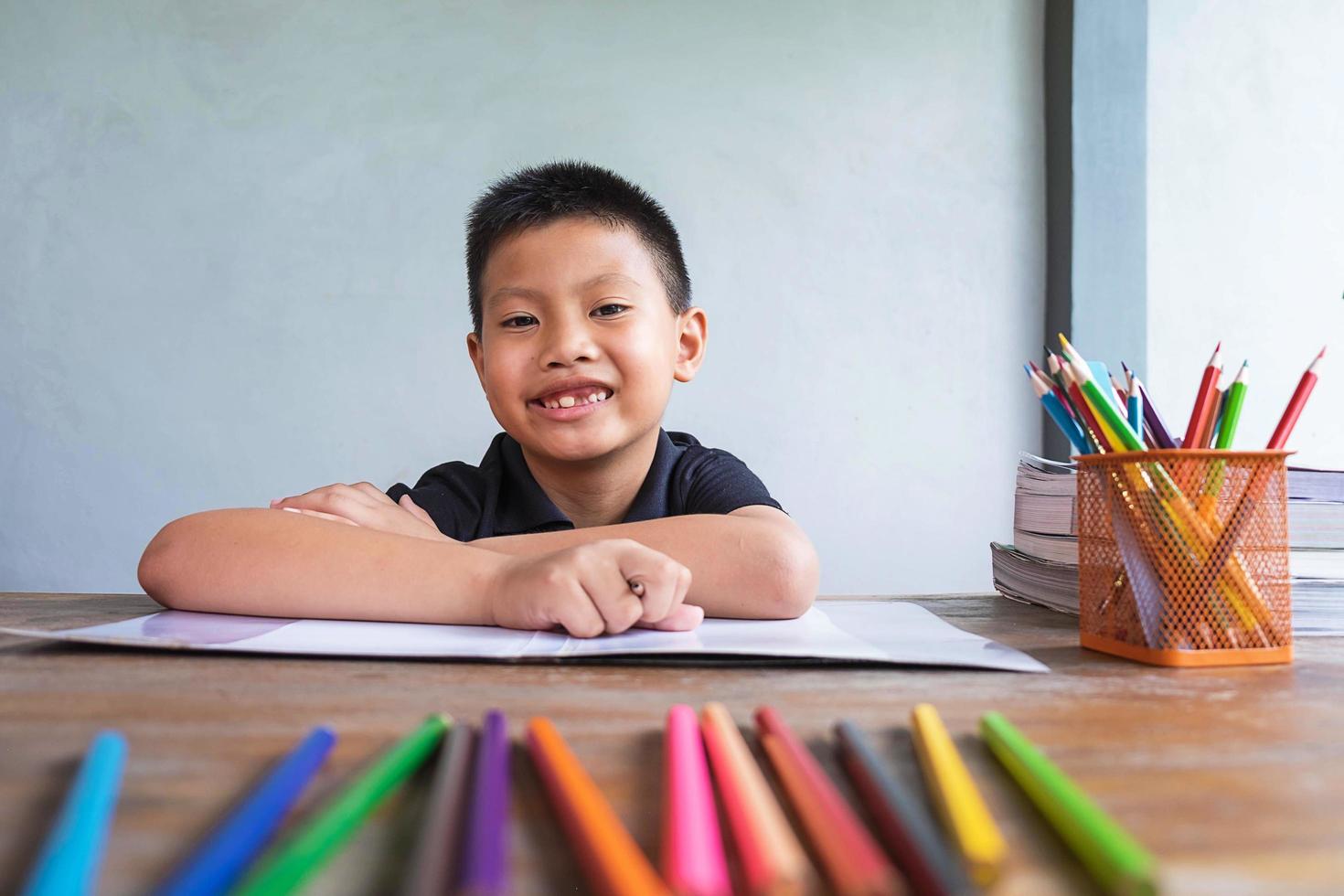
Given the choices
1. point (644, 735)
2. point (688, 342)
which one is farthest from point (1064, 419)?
point (688, 342)

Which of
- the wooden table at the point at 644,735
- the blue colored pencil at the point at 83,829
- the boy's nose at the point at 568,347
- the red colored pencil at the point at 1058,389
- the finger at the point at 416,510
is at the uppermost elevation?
the boy's nose at the point at 568,347

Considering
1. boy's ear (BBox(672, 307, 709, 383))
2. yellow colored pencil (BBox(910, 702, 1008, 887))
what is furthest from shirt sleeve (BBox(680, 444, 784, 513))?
yellow colored pencil (BBox(910, 702, 1008, 887))

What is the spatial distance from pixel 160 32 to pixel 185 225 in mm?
353

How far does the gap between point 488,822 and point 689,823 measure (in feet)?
0.13

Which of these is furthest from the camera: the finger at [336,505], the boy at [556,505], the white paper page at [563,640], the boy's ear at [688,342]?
the boy's ear at [688,342]

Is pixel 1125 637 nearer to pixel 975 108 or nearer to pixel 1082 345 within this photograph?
pixel 1082 345

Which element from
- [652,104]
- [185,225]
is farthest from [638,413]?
[185,225]

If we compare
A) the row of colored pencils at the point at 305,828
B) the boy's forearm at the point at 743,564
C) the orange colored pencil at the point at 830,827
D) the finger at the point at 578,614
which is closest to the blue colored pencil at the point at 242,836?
the row of colored pencils at the point at 305,828

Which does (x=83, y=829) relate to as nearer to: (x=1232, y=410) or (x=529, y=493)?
(x=1232, y=410)

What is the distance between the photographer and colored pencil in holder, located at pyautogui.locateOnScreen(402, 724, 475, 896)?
0.52 feet

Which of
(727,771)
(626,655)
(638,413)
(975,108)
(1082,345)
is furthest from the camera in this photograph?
(975,108)

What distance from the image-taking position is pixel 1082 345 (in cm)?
160

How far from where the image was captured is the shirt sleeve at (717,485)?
90 cm

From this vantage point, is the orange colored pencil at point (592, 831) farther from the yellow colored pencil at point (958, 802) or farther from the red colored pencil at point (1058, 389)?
the red colored pencil at point (1058, 389)
